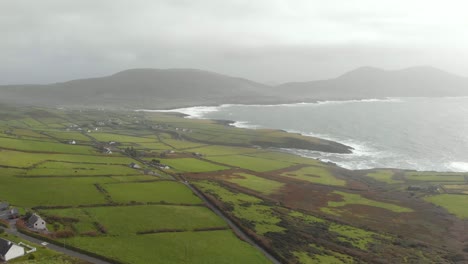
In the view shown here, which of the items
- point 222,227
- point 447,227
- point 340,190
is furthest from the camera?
point 340,190

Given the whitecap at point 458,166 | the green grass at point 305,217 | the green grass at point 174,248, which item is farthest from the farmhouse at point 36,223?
the whitecap at point 458,166

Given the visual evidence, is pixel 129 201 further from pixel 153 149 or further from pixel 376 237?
pixel 153 149

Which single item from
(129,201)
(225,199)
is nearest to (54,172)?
(129,201)

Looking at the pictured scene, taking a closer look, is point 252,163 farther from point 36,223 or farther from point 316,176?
point 36,223

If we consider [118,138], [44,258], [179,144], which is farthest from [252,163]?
[44,258]

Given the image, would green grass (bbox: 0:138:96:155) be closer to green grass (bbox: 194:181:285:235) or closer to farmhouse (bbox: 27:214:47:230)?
A: green grass (bbox: 194:181:285:235)

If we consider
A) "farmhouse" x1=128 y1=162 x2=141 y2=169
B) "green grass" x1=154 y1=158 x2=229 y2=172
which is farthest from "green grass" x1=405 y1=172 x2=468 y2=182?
"farmhouse" x1=128 y1=162 x2=141 y2=169

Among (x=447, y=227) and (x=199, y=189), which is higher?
(x=199, y=189)

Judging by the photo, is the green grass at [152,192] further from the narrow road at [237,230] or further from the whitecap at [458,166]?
the whitecap at [458,166]
